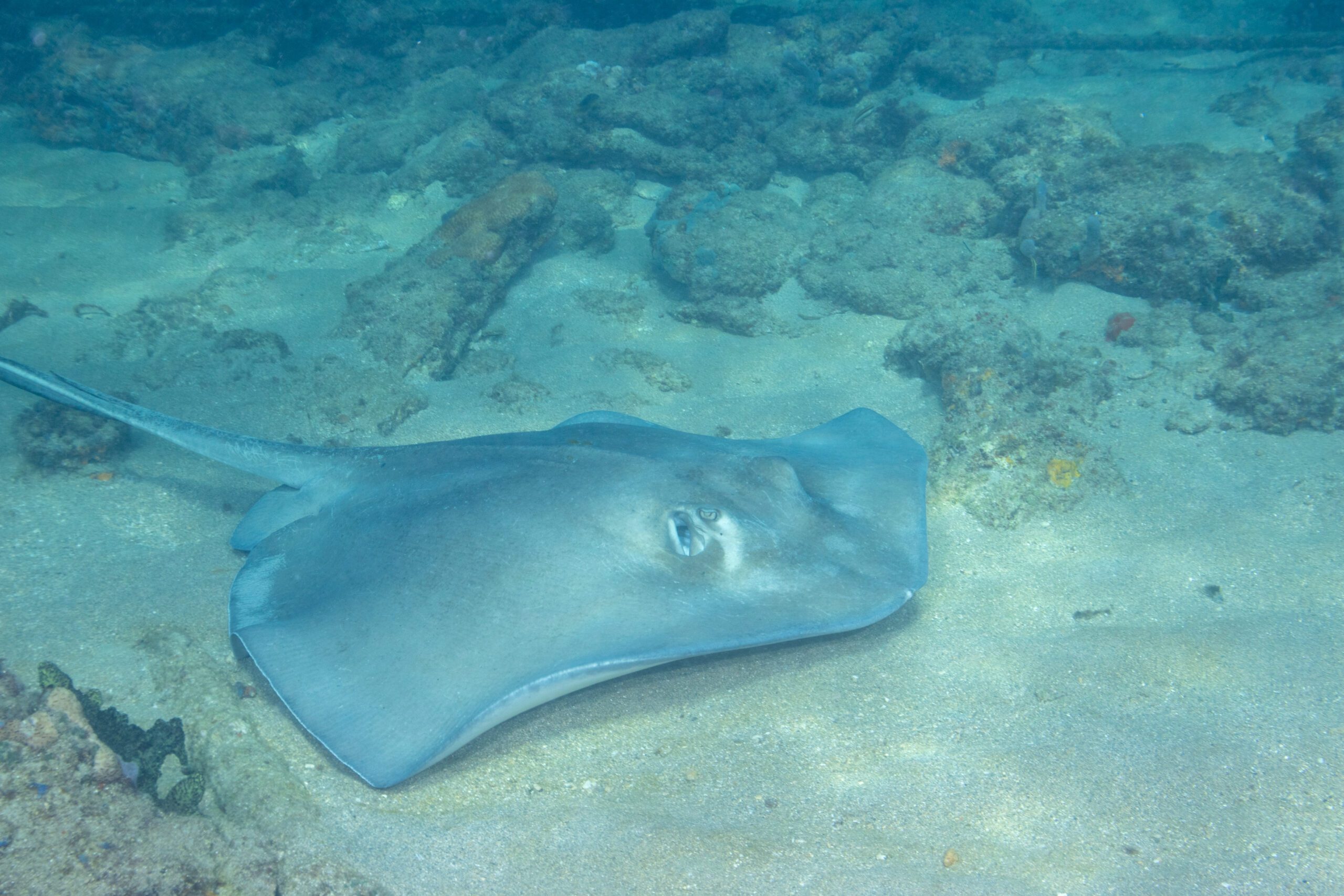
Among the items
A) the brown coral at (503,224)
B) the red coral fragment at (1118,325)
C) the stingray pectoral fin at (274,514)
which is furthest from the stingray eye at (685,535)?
the red coral fragment at (1118,325)

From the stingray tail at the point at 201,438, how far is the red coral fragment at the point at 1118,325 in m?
7.52

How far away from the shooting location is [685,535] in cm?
305

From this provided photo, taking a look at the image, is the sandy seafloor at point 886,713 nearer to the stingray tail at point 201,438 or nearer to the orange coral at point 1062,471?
the orange coral at point 1062,471

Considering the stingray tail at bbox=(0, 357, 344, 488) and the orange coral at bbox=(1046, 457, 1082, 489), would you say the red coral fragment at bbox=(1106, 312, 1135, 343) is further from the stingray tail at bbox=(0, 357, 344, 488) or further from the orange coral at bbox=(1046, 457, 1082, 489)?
the stingray tail at bbox=(0, 357, 344, 488)

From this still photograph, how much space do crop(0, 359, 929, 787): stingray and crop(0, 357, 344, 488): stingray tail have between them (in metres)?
0.38

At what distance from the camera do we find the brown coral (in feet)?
25.0

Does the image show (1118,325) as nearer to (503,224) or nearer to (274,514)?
(503,224)

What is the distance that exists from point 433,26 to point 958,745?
17957 mm

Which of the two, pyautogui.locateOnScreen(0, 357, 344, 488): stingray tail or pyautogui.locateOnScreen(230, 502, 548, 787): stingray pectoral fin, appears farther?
pyautogui.locateOnScreen(0, 357, 344, 488): stingray tail

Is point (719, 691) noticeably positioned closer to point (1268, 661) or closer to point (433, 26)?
point (1268, 661)

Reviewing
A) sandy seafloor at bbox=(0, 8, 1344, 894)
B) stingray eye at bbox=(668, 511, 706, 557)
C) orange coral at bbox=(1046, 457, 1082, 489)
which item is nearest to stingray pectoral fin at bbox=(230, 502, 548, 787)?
sandy seafloor at bbox=(0, 8, 1344, 894)

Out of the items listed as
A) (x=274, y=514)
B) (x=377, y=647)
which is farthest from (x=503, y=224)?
(x=377, y=647)

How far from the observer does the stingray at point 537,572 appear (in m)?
2.64

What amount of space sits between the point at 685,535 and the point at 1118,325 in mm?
6419
